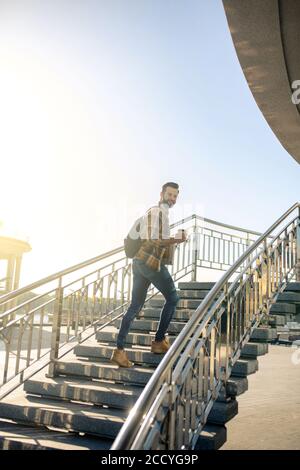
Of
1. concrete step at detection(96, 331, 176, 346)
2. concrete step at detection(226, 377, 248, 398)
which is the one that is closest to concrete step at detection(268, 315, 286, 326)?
concrete step at detection(96, 331, 176, 346)

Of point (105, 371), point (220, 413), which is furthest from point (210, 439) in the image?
point (105, 371)

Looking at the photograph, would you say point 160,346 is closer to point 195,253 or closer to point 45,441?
point 45,441

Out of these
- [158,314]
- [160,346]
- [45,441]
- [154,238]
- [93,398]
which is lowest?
[45,441]

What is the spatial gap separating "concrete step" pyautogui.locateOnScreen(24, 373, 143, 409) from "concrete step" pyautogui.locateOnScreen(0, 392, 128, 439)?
0.07 metres

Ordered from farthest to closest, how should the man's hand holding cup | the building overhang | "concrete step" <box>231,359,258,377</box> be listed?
1. the building overhang
2. the man's hand holding cup
3. "concrete step" <box>231,359,258,377</box>

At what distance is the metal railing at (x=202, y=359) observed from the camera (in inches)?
95.2

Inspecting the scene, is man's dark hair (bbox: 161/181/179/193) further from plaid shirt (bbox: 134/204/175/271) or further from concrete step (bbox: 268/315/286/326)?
concrete step (bbox: 268/315/286/326)

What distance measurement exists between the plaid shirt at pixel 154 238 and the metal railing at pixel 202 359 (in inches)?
31.4

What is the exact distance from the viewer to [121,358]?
4387 millimetres

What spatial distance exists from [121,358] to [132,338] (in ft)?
2.11

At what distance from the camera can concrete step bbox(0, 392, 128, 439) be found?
3523 mm

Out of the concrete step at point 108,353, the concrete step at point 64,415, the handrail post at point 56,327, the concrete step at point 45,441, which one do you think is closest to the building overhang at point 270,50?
the handrail post at point 56,327

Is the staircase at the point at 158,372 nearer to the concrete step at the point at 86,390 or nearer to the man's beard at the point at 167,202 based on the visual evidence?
the concrete step at the point at 86,390

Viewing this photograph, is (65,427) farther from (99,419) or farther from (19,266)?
(19,266)
